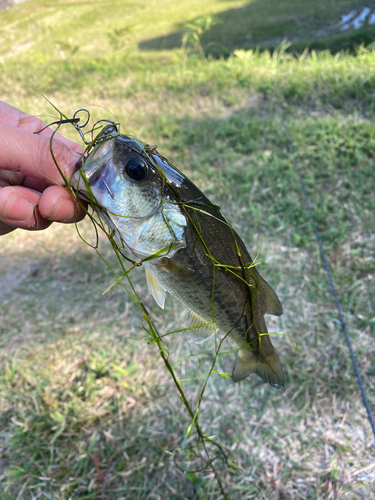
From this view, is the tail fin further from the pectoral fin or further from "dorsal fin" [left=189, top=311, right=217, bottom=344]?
the pectoral fin

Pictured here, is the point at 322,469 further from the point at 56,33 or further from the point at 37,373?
the point at 56,33

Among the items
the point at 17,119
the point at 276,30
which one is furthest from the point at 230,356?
the point at 276,30

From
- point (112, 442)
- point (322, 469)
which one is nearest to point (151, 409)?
point (112, 442)

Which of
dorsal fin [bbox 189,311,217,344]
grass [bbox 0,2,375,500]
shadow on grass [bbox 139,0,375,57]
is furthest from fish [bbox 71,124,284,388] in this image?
shadow on grass [bbox 139,0,375,57]

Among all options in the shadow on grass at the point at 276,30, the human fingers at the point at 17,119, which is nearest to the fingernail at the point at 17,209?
the human fingers at the point at 17,119

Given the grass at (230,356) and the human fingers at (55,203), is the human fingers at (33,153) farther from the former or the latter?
the grass at (230,356)

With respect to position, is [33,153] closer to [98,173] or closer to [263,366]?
[98,173]
